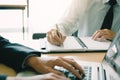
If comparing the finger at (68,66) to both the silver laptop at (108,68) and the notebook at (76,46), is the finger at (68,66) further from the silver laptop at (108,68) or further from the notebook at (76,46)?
the notebook at (76,46)

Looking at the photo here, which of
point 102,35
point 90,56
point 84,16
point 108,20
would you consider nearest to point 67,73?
point 90,56

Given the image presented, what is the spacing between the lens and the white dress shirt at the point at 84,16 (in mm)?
1809

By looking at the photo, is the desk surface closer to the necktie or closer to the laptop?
the laptop

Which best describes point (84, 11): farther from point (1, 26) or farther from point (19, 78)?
point (1, 26)

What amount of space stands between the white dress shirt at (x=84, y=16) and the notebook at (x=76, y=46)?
0.39 meters

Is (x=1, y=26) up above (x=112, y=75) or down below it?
below

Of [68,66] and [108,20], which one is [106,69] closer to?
[68,66]

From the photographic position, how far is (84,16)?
1.89 meters

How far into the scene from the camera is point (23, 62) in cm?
97

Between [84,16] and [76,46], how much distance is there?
2.13 feet

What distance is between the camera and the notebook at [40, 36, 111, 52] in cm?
125

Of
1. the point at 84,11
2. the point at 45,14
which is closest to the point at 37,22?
the point at 45,14

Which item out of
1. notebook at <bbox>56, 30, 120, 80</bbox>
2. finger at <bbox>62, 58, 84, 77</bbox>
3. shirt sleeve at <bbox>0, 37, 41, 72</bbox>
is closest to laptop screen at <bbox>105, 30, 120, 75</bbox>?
notebook at <bbox>56, 30, 120, 80</bbox>

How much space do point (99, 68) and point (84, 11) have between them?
0.93 meters
